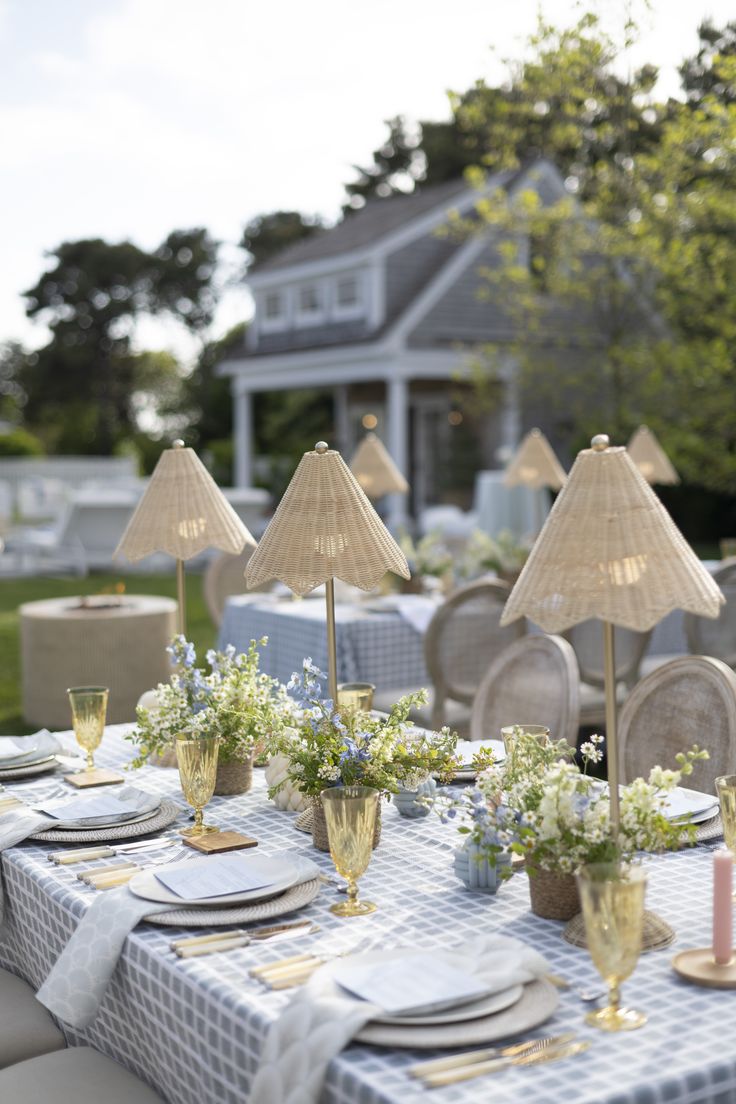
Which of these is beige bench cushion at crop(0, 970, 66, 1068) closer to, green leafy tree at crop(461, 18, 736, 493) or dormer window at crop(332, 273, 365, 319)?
green leafy tree at crop(461, 18, 736, 493)

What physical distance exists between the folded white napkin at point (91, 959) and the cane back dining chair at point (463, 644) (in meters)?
3.65

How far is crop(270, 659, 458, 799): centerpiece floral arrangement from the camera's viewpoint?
288cm

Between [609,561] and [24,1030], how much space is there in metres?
1.67

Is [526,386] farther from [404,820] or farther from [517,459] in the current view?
[404,820]

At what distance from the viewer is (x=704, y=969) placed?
219 centimetres

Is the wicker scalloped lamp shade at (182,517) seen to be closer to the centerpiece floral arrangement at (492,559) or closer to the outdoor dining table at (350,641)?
the outdoor dining table at (350,641)

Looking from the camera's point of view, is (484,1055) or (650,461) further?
(650,461)

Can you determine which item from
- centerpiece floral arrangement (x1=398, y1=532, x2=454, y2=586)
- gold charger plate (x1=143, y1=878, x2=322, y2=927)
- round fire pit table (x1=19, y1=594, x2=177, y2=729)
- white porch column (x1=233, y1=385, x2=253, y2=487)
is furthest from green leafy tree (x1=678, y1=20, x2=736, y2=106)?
white porch column (x1=233, y1=385, x2=253, y2=487)

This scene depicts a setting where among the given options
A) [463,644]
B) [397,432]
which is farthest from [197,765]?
[397,432]

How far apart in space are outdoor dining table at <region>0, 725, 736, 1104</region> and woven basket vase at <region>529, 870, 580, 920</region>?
28mm

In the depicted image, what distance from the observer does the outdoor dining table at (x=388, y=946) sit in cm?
185

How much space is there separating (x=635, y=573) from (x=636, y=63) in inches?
451

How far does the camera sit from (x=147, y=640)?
7969 mm

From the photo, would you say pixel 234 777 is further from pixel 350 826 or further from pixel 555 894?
pixel 555 894
